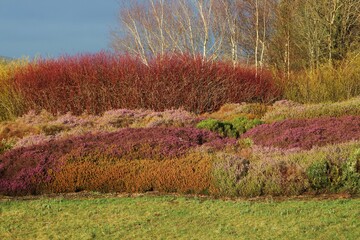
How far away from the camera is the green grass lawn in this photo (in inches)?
199

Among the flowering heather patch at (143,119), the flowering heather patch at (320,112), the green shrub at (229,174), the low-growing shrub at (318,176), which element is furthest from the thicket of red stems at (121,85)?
the low-growing shrub at (318,176)

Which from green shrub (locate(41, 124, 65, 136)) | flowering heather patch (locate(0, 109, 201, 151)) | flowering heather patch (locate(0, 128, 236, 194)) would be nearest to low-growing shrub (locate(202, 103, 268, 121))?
flowering heather patch (locate(0, 109, 201, 151))

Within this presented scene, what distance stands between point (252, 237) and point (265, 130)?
4550mm

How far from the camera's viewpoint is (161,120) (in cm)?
1116

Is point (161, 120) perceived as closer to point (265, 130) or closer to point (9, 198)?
point (265, 130)

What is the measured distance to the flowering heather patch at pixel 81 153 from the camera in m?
7.27

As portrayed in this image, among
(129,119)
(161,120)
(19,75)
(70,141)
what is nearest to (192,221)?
(70,141)

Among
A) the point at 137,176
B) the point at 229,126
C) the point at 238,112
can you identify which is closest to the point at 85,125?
the point at 229,126

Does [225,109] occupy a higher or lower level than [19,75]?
lower

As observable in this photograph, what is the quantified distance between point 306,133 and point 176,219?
3.81 metres

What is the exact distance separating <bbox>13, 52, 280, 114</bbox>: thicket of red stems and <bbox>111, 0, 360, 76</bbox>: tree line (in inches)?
235

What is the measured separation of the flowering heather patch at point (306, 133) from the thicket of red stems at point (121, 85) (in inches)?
222

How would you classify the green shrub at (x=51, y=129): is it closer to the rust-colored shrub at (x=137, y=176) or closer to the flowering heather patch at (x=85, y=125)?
the flowering heather patch at (x=85, y=125)

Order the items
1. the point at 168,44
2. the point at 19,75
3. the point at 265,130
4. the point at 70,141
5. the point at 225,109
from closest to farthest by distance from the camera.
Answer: the point at 70,141 < the point at 265,130 < the point at 225,109 < the point at 19,75 < the point at 168,44
